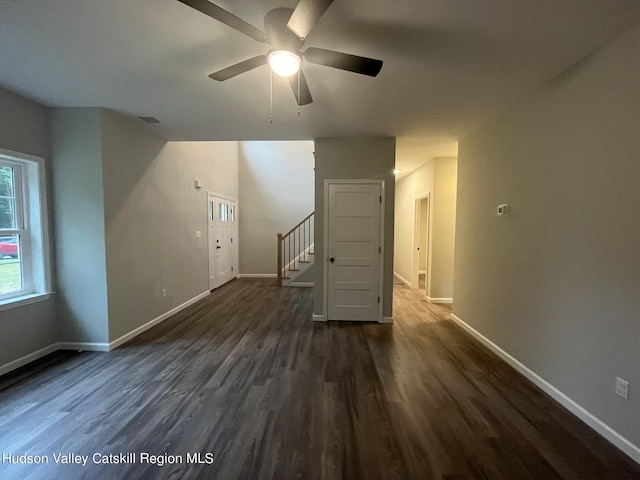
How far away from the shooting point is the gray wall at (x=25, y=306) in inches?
105

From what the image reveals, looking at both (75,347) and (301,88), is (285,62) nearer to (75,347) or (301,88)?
(301,88)

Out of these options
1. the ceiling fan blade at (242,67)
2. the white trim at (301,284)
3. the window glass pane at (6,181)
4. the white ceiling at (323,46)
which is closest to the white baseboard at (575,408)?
the white ceiling at (323,46)

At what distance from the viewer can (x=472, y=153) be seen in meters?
3.76

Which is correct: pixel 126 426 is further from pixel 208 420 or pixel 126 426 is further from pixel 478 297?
pixel 478 297

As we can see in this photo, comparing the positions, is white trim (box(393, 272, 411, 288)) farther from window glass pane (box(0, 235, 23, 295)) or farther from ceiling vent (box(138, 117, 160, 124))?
window glass pane (box(0, 235, 23, 295))

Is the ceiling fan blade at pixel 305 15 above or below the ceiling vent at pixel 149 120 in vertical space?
below

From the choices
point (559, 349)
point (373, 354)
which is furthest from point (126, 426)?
point (559, 349)

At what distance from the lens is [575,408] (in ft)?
6.91

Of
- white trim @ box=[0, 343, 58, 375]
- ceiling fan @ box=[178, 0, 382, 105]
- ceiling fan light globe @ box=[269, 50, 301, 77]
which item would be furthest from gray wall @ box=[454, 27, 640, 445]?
white trim @ box=[0, 343, 58, 375]

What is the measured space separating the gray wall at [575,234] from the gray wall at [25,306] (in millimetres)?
4982

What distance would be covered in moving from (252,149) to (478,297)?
6.76 m

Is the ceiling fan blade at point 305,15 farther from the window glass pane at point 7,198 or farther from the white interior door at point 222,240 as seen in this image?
the white interior door at point 222,240

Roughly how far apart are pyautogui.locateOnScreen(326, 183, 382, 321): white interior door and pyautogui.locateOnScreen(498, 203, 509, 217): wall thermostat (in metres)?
1.50

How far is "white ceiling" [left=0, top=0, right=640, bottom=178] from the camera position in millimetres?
1668
